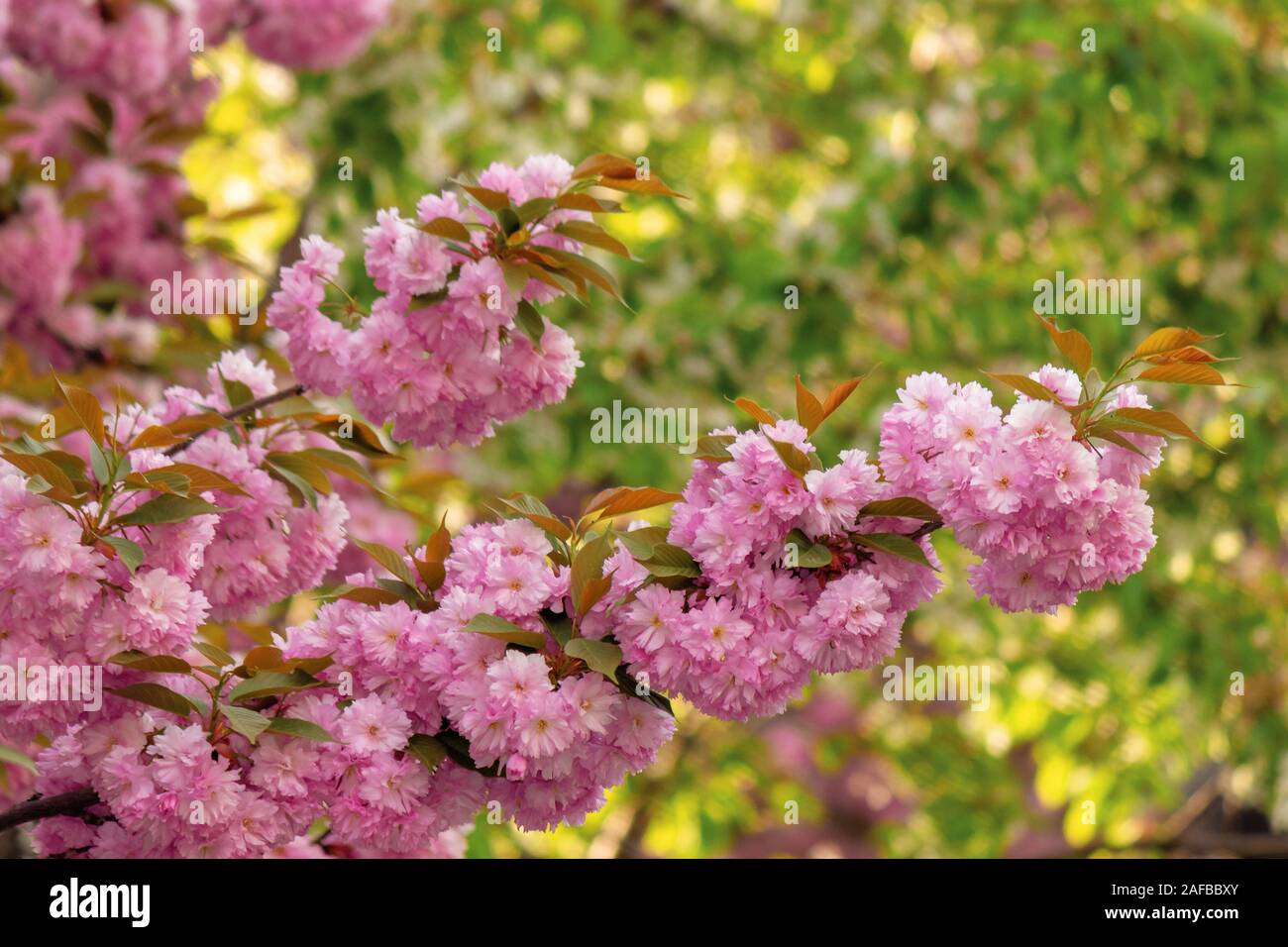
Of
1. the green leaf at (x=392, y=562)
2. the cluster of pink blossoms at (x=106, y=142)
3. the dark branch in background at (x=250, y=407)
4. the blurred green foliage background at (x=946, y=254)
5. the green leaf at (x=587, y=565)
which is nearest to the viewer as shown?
the green leaf at (x=587, y=565)

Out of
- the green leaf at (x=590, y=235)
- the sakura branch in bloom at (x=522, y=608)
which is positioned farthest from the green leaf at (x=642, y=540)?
the green leaf at (x=590, y=235)

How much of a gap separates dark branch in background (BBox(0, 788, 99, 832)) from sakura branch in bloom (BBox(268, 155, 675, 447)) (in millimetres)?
550

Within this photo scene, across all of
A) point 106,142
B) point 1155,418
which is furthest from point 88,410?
point 106,142

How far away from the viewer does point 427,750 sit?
5.19 feet

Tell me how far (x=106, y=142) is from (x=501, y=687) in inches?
83.4

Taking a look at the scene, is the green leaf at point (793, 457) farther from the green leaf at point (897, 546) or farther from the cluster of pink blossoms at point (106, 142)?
the cluster of pink blossoms at point (106, 142)

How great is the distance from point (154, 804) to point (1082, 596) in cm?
309

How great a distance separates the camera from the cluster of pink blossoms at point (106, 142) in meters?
2.85

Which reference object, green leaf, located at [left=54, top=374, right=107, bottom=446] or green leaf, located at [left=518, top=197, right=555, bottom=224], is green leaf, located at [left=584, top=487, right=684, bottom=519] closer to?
green leaf, located at [left=518, top=197, right=555, bottom=224]

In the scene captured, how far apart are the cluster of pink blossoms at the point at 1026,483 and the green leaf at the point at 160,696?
804mm

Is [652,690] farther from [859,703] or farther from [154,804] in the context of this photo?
[859,703]

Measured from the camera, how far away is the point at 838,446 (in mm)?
3961

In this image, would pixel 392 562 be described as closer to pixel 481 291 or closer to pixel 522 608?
pixel 522 608

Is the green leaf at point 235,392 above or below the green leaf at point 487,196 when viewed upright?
below
